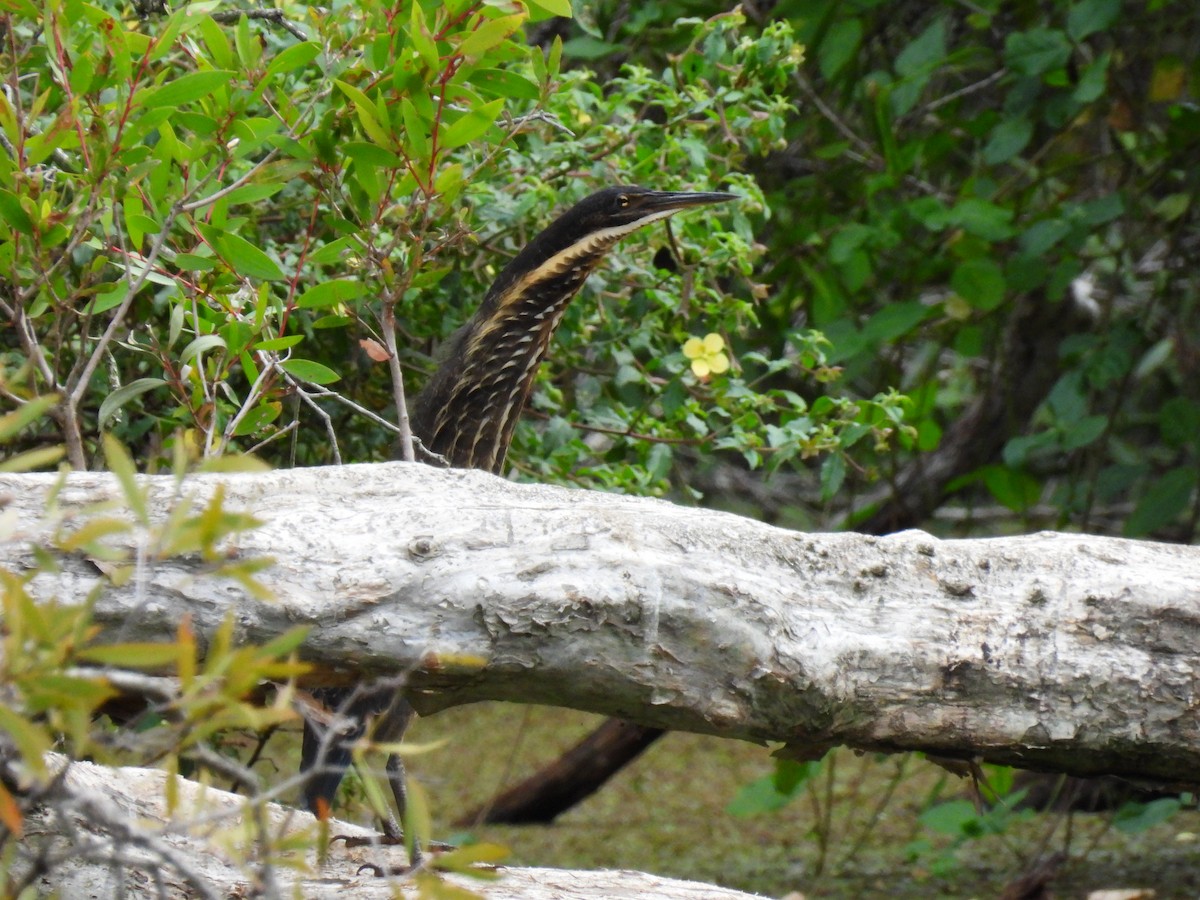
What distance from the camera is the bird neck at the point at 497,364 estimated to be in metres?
2.26

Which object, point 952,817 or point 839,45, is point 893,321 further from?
point 952,817

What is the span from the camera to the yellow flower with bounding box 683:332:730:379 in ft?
7.17

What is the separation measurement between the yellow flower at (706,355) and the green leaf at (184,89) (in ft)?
3.10

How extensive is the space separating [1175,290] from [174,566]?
129 inches

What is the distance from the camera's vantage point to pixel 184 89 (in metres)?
1.42

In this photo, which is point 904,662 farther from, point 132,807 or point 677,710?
point 132,807

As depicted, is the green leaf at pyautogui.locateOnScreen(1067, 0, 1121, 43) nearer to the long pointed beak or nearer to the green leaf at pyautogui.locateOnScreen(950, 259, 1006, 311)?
the green leaf at pyautogui.locateOnScreen(950, 259, 1006, 311)

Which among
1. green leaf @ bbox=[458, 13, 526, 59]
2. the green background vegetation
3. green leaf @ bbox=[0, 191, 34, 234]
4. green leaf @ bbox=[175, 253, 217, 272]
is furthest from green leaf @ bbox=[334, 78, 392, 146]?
green leaf @ bbox=[0, 191, 34, 234]

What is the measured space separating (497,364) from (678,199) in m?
0.39

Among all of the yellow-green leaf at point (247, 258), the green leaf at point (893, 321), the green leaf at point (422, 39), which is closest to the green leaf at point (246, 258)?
the yellow-green leaf at point (247, 258)

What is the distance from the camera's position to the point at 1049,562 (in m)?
1.51

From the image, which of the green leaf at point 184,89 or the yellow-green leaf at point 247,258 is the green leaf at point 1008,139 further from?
the green leaf at point 184,89

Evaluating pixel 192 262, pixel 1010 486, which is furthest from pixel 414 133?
pixel 1010 486

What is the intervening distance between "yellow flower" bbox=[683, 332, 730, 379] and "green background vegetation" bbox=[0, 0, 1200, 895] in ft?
0.21
